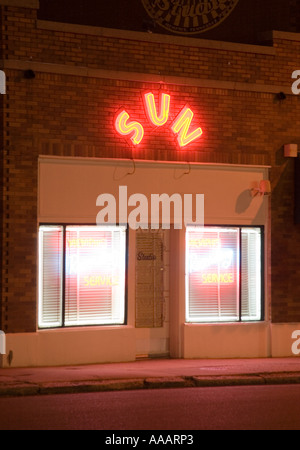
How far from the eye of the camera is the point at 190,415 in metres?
9.42

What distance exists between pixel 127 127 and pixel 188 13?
10.0ft

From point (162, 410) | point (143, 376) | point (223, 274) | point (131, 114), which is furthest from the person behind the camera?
point (223, 274)

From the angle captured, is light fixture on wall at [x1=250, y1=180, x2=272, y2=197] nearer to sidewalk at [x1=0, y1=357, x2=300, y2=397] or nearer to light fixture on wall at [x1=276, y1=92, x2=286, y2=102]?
light fixture on wall at [x1=276, y1=92, x2=286, y2=102]

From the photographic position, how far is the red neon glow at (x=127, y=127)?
532 inches

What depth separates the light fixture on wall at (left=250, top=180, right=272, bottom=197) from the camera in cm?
1434

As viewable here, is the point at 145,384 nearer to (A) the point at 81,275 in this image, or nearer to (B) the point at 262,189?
(A) the point at 81,275

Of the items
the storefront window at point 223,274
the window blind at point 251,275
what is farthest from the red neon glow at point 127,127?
the window blind at point 251,275

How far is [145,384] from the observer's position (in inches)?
454

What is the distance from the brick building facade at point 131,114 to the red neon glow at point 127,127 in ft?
0.47

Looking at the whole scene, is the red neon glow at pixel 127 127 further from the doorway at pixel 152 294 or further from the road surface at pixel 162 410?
the road surface at pixel 162 410

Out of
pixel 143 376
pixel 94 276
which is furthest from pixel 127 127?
pixel 143 376

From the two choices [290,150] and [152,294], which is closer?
[152,294]

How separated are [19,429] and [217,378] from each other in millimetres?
4140

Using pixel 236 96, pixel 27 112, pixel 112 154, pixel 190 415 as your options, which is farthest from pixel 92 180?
pixel 190 415
